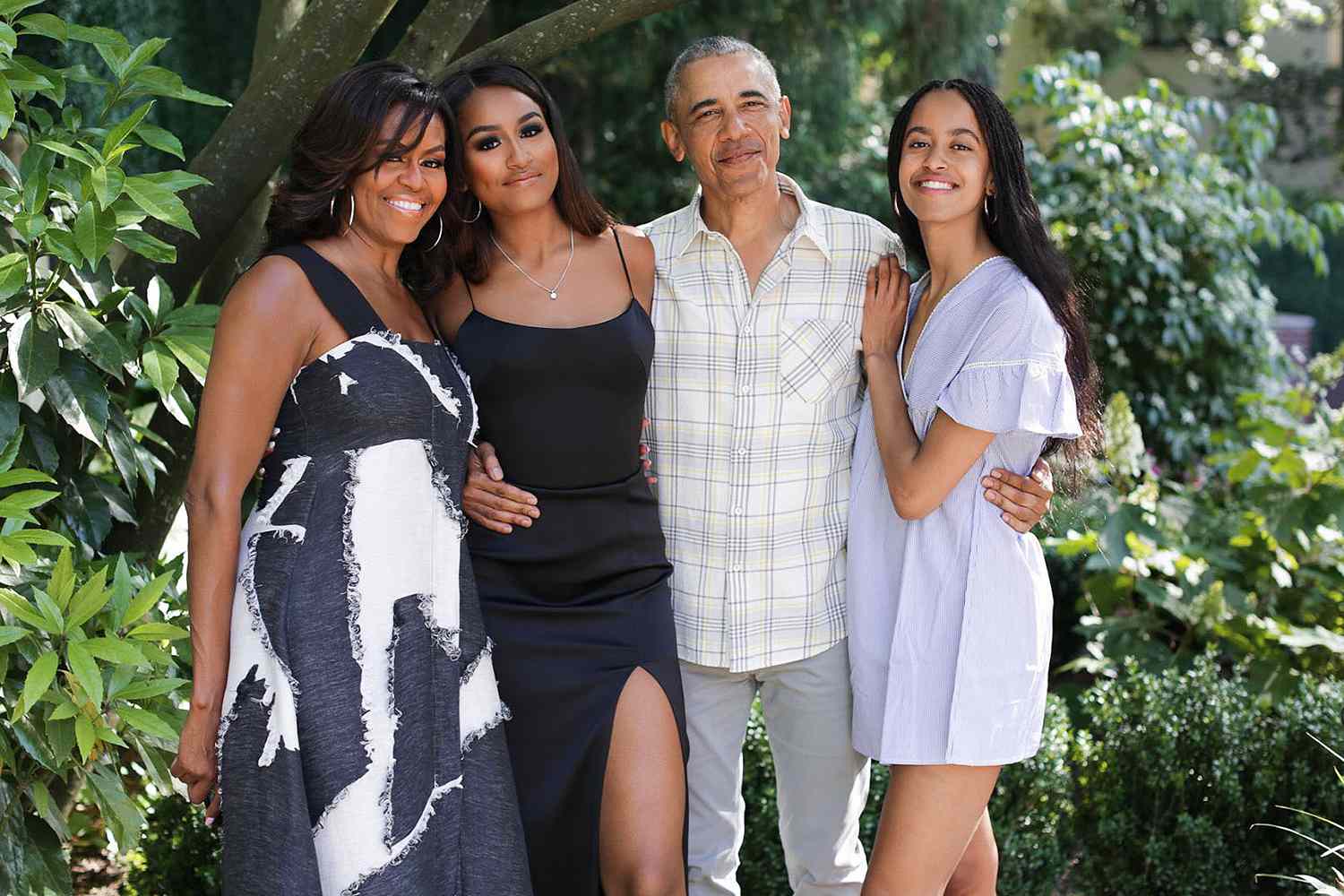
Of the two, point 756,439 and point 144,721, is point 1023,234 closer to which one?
point 756,439

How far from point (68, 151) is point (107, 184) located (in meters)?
0.08

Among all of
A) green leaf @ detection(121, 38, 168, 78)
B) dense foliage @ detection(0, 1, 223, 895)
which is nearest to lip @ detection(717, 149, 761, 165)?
dense foliage @ detection(0, 1, 223, 895)

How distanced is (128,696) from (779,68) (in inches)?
176

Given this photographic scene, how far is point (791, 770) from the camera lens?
3.01m

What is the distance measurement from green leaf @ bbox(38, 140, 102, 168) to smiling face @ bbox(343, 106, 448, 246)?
1.50ft

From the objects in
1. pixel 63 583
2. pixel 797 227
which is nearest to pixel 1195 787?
pixel 797 227

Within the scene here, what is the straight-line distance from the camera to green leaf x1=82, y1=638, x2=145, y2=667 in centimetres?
241

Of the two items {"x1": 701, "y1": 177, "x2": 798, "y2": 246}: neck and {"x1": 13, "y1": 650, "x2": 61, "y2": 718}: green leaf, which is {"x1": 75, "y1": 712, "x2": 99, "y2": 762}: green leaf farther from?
{"x1": 701, "y1": 177, "x2": 798, "y2": 246}: neck

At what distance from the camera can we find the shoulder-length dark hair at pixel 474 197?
2705mm

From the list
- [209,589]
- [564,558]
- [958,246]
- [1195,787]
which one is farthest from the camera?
[1195,787]

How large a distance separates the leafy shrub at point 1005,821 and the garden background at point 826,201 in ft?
0.03

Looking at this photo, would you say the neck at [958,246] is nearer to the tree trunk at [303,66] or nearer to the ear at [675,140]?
the ear at [675,140]

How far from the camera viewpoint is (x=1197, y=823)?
3.70m

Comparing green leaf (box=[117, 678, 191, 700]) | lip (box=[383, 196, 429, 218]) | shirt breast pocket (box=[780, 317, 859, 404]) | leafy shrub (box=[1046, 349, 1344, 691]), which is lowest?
leafy shrub (box=[1046, 349, 1344, 691])
